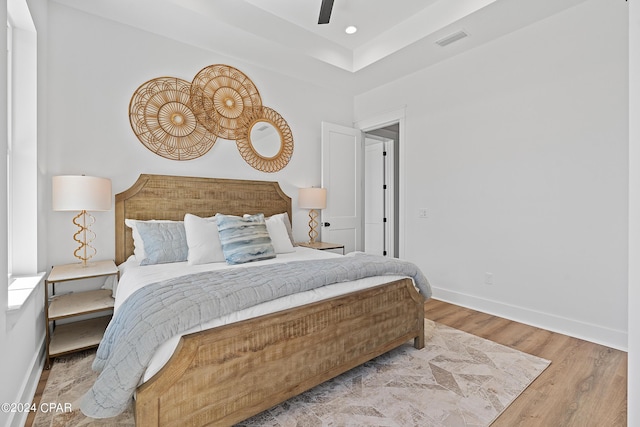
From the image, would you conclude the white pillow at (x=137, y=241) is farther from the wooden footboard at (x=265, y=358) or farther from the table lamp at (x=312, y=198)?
the table lamp at (x=312, y=198)

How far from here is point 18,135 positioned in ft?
7.14

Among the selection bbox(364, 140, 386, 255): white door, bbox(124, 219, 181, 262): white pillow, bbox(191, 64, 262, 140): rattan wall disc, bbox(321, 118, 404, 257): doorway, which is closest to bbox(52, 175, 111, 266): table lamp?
bbox(124, 219, 181, 262): white pillow

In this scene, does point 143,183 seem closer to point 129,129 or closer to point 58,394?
point 129,129

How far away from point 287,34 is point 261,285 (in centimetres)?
277

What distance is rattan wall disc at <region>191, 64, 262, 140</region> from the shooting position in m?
3.28

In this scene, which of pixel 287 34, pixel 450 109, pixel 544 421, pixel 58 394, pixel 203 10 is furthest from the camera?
pixel 450 109

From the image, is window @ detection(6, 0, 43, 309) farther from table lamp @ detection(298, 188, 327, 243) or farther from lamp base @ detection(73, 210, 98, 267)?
table lamp @ detection(298, 188, 327, 243)

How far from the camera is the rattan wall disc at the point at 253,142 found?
360 centimetres

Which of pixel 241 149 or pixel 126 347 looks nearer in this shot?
pixel 126 347

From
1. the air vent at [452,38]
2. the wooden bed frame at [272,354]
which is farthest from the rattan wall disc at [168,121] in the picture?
the air vent at [452,38]

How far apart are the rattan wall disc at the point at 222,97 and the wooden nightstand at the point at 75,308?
1.71 m

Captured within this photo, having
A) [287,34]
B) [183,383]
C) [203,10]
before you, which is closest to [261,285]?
[183,383]

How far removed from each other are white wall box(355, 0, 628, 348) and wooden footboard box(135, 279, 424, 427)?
62.1 inches

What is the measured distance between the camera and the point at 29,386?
5.83 ft
